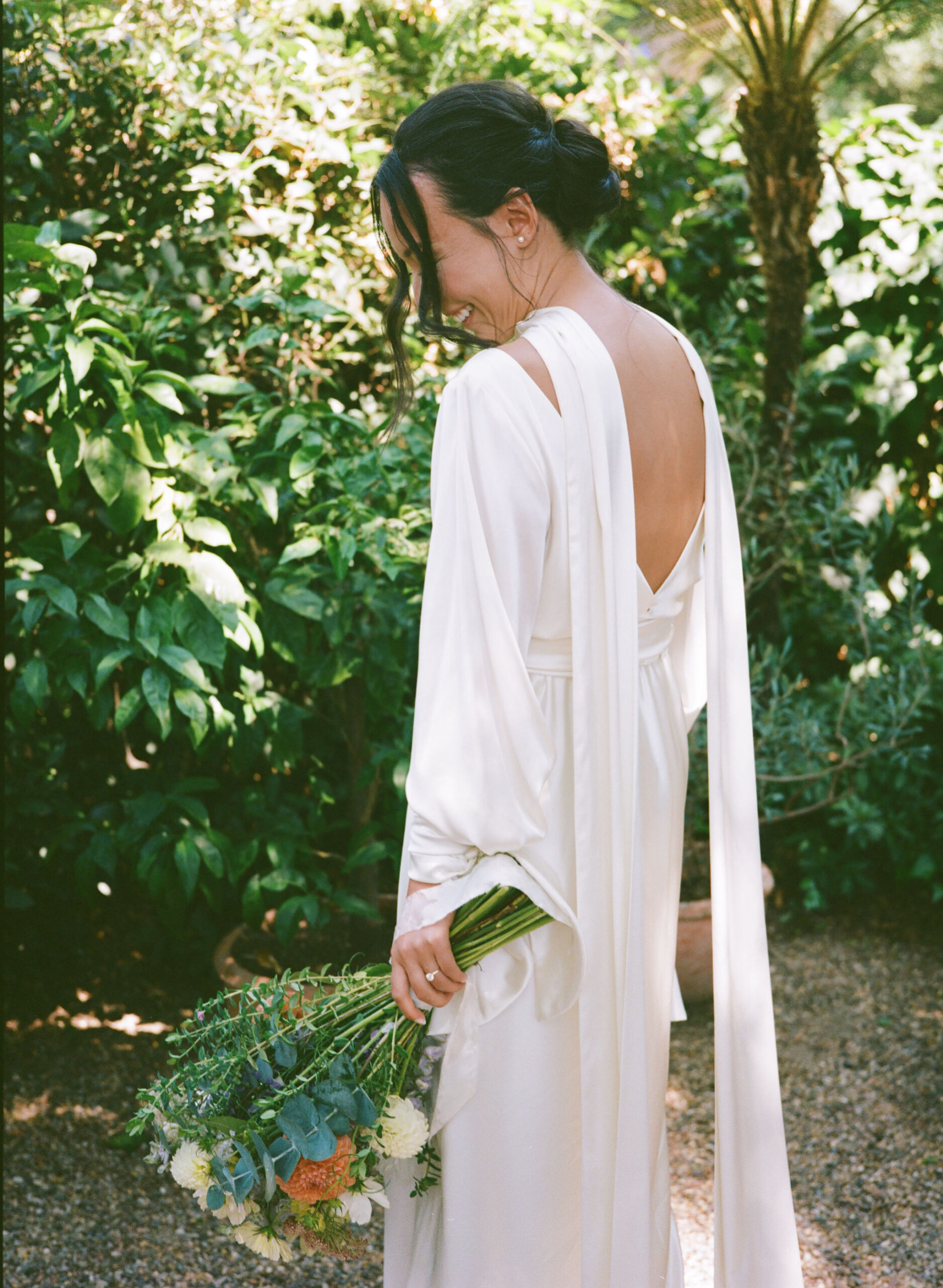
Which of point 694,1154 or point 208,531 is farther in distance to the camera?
point 694,1154

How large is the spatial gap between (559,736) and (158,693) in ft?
3.57

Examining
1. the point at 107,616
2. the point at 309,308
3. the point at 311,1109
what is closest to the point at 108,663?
the point at 107,616

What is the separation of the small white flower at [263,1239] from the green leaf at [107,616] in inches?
46.2

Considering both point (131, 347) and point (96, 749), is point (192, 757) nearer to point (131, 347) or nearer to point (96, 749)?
point (96, 749)

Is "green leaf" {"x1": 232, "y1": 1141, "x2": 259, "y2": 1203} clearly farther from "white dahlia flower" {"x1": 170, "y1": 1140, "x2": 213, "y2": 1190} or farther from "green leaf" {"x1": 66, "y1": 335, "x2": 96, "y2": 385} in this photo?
"green leaf" {"x1": 66, "y1": 335, "x2": 96, "y2": 385}

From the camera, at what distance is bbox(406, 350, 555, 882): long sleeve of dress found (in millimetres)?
1264

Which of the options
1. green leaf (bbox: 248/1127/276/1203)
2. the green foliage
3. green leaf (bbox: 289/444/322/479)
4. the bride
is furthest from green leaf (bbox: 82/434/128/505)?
green leaf (bbox: 248/1127/276/1203)

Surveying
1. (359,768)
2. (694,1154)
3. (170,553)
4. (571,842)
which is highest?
(170,553)

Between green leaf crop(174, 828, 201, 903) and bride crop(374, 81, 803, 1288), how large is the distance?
1.04 m

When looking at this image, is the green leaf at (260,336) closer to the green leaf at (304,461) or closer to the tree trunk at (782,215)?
the green leaf at (304,461)

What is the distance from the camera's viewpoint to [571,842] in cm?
142

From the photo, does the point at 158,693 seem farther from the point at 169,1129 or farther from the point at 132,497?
the point at 169,1129

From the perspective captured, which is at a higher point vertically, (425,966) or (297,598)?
(297,598)

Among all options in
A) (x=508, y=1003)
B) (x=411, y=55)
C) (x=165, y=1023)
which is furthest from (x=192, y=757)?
(x=411, y=55)
